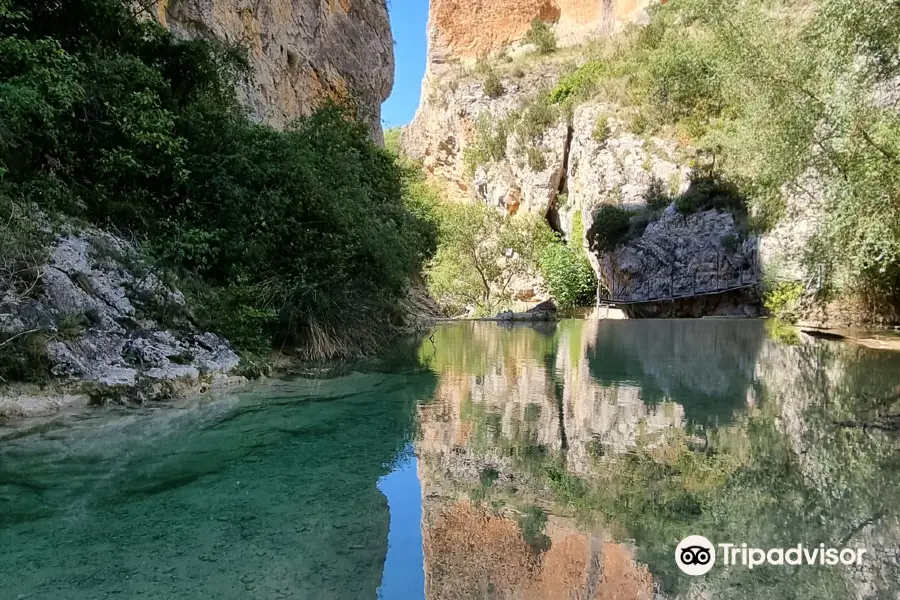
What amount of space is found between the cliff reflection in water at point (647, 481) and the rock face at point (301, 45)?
330 inches

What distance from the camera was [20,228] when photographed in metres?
5.67

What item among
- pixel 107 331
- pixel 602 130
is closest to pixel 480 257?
pixel 602 130

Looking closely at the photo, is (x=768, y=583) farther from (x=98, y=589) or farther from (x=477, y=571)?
(x=98, y=589)

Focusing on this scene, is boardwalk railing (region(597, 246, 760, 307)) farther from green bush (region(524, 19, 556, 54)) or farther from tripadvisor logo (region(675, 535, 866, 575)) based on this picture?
tripadvisor logo (region(675, 535, 866, 575))

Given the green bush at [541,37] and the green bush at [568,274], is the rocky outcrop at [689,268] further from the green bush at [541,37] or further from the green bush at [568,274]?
the green bush at [541,37]

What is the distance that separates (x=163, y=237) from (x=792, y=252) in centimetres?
1160

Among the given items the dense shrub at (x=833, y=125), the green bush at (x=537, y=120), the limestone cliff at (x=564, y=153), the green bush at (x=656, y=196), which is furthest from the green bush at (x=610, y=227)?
the dense shrub at (x=833, y=125)

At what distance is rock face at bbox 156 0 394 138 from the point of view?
12.0 meters

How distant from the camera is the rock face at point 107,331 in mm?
5438

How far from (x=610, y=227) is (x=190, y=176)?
885 inches

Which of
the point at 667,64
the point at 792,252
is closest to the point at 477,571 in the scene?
the point at 792,252

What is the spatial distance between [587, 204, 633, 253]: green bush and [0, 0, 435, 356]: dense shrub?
19234 millimetres

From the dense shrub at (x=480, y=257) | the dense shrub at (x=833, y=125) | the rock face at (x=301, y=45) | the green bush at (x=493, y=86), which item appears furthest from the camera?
the green bush at (x=493, y=86)

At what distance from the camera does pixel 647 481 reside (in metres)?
3.91
